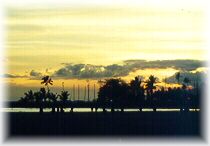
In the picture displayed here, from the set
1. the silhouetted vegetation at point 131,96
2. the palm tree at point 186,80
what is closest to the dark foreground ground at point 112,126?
the silhouetted vegetation at point 131,96

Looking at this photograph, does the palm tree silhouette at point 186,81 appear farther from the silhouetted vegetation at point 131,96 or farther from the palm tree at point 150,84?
the palm tree at point 150,84

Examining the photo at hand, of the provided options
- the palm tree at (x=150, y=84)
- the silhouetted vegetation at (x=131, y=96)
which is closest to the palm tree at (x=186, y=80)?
the silhouetted vegetation at (x=131, y=96)

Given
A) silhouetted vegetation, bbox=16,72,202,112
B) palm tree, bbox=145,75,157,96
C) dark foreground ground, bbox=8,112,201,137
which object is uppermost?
palm tree, bbox=145,75,157,96

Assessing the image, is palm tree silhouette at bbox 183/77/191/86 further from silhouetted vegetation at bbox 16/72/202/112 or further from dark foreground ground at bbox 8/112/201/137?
dark foreground ground at bbox 8/112/201/137

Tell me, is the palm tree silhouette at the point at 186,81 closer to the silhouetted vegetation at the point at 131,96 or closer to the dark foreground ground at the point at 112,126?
the silhouetted vegetation at the point at 131,96

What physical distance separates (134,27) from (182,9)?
0.26m

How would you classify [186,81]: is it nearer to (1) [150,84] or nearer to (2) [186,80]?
(2) [186,80]

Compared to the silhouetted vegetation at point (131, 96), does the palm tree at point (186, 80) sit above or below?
above

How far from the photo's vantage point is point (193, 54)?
2330cm

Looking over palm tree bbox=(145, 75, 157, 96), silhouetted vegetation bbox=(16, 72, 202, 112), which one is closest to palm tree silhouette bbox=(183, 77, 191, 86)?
silhouetted vegetation bbox=(16, 72, 202, 112)

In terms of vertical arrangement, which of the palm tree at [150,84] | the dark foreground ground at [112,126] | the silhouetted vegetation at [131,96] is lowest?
the dark foreground ground at [112,126]

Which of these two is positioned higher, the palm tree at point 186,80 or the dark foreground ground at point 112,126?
the palm tree at point 186,80

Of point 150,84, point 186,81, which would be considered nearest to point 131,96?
point 150,84

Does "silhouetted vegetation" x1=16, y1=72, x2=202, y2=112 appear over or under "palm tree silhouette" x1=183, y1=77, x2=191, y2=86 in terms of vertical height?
under
